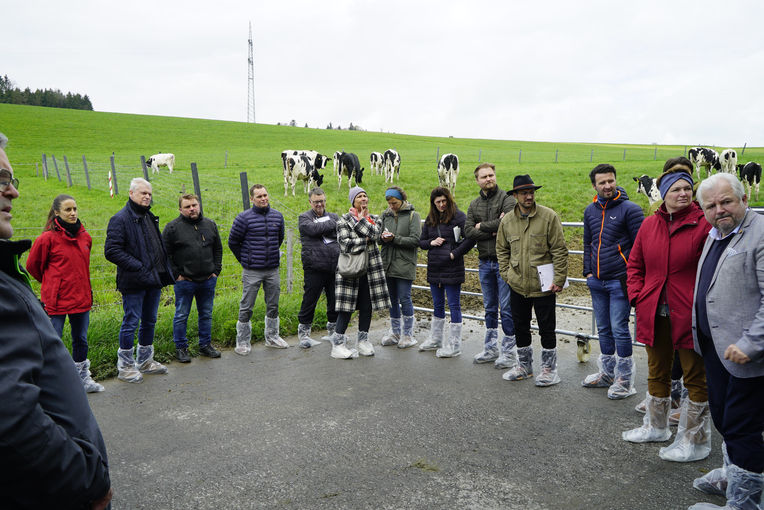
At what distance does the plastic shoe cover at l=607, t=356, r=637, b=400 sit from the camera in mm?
4809

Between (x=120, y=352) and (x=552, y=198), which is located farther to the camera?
(x=552, y=198)

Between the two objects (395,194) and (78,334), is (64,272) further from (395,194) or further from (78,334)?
(395,194)

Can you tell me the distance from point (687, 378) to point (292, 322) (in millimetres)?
4972

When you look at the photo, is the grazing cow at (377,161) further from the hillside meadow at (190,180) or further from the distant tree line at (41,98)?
the distant tree line at (41,98)

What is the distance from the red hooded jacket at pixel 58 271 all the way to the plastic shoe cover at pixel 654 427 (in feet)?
16.5

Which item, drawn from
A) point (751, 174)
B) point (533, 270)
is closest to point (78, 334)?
point (533, 270)

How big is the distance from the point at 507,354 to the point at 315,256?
8.52ft

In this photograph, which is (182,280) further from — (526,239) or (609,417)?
(609,417)

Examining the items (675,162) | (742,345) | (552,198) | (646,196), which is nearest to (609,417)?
(742,345)

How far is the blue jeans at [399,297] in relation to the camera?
6742 mm

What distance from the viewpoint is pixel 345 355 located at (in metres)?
6.15

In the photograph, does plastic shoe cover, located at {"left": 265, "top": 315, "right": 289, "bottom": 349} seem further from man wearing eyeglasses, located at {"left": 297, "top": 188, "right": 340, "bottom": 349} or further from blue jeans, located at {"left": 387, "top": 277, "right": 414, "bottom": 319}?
blue jeans, located at {"left": 387, "top": 277, "right": 414, "bottom": 319}

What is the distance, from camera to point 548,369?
524cm

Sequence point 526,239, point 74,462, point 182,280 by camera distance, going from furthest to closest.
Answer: point 182,280 < point 526,239 < point 74,462
